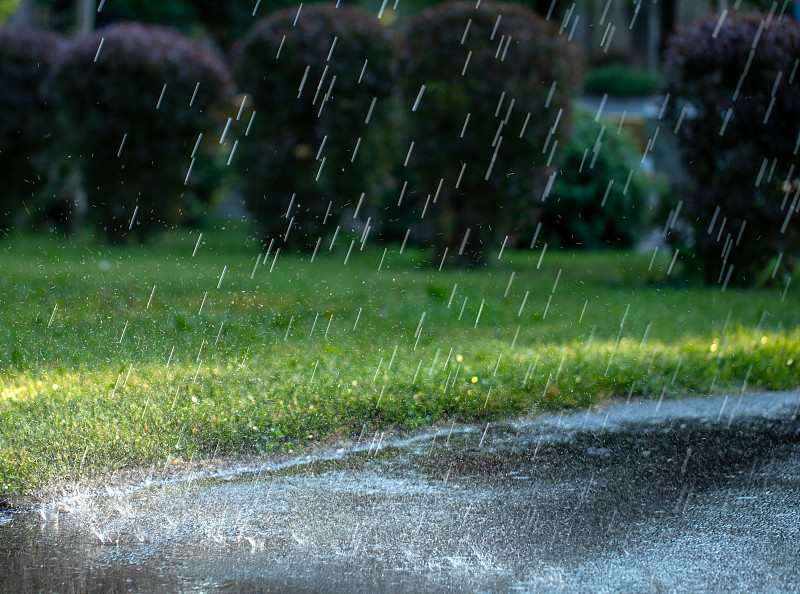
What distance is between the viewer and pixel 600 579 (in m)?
3.46

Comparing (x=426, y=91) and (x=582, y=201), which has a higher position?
(x=426, y=91)

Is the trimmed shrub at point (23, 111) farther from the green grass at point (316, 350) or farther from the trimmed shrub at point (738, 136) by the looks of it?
the trimmed shrub at point (738, 136)

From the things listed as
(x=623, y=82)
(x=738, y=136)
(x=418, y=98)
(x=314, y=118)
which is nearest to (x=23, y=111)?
(x=314, y=118)

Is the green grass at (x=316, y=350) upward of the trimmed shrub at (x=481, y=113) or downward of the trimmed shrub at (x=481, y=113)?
downward

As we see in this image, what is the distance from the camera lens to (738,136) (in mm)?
9539

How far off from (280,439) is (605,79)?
25.8m

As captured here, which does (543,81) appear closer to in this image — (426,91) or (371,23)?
(426,91)

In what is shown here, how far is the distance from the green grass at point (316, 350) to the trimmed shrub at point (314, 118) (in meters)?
1.38

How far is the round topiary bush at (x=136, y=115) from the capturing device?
39.7ft

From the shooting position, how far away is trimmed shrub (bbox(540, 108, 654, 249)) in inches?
529

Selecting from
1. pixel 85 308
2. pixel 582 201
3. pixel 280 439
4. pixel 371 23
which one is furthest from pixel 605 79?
pixel 280 439

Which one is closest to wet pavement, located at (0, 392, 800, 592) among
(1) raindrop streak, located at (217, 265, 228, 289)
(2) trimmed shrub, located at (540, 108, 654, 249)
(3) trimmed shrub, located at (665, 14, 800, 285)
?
(1) raindrop streak, located at (217, 265, 228, 289)

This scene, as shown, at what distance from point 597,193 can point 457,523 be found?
10000 millimetres

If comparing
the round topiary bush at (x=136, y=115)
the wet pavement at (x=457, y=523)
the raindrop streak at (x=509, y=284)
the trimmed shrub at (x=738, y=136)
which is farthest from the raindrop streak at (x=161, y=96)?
the wet pavement at (x=457, y=523)
